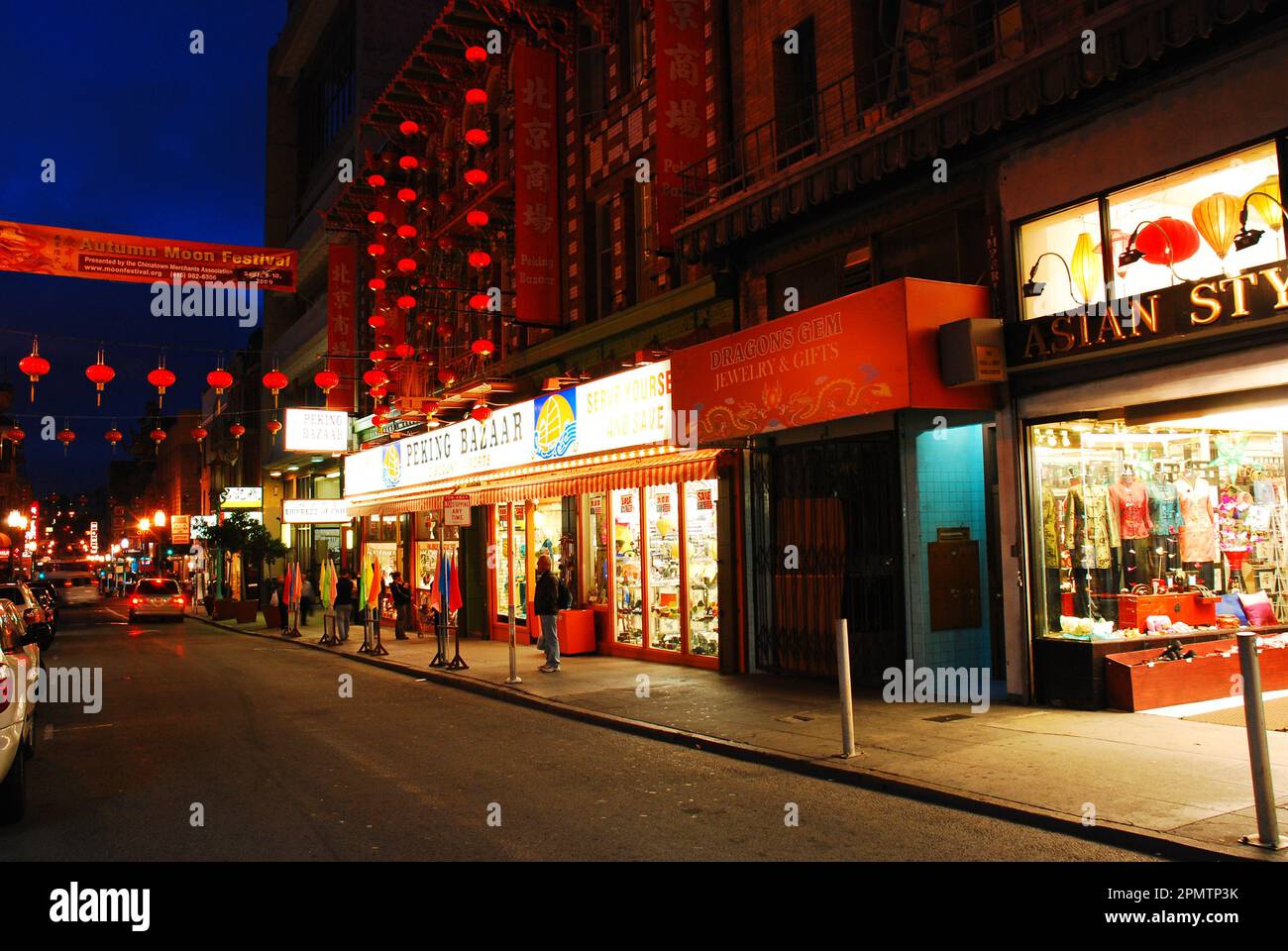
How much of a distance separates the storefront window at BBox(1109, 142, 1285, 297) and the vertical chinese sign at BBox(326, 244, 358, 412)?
1083 inches

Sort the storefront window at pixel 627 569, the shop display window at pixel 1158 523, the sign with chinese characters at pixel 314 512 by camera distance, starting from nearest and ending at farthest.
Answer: the shop display window at pixel 1158 523
the storefront window at pixel 627 569
the sign with chinese characters at pixel 314 512

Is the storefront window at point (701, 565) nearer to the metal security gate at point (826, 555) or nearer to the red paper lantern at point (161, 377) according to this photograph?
the metal security gate at point (826, 555)

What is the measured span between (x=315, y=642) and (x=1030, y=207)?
64.5 ft

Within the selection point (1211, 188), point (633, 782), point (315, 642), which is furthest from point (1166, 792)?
point (315, 642)

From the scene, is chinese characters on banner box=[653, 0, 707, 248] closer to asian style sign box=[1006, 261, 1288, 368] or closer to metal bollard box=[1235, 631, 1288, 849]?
asian style sign box=[1006, 261, 1288, 368]

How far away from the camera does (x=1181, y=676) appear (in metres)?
10.7

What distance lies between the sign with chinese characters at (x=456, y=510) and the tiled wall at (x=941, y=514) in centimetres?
758

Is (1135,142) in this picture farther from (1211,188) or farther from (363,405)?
(363,405)

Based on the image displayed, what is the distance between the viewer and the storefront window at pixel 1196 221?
Answer: 29.8ft

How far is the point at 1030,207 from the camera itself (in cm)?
1099

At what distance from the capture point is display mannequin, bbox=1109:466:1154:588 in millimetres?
11203

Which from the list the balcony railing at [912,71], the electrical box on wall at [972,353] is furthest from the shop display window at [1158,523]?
the balcony railing at [912,71]

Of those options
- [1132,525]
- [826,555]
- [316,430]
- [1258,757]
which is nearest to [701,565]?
[826,555]

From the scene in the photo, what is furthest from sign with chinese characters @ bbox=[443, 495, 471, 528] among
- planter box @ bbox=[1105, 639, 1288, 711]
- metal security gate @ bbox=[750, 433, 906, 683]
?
planter box @ bbox=[1105, 639, 1288, 711]
